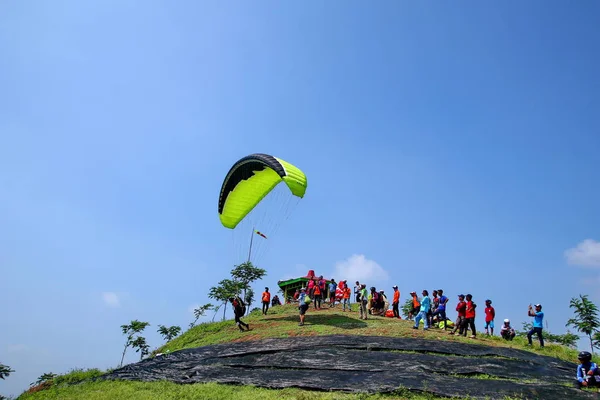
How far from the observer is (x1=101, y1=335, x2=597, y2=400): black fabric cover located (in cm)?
963

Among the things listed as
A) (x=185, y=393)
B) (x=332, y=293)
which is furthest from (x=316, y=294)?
(x=185, y=393)

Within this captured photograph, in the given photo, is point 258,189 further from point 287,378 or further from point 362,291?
point 287,378

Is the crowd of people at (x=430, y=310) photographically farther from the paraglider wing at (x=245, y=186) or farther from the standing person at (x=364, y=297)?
the paraglider wing at (x=245, y=186)

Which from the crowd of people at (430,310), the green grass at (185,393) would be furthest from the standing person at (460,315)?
the green grass at (185,393)

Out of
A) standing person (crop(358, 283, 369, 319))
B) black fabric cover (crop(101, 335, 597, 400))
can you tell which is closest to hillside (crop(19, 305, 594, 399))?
black fabric cover (crop(101, 335, 597, 400))

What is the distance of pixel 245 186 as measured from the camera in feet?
76.5

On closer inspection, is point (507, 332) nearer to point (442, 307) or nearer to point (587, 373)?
point (442, 307)

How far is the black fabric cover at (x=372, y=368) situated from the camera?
31.6 ft

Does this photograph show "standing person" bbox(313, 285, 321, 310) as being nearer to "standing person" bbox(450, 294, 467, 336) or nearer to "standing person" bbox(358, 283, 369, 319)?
"standing person" bbox(358, 283, 369, 319)

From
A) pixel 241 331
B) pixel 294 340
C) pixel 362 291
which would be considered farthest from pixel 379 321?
pixel 241 331

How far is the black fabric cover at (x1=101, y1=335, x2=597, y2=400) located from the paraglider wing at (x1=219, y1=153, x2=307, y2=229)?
8.95 metres

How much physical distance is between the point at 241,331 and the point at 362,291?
6153 millimetres

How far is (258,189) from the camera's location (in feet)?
77.1

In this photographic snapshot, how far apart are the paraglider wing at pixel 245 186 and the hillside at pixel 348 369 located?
339 inches
